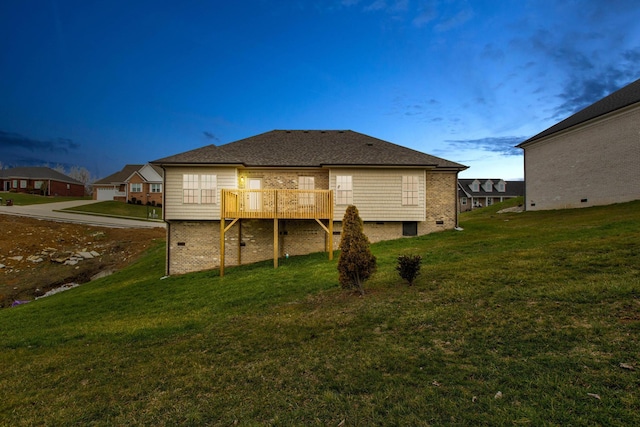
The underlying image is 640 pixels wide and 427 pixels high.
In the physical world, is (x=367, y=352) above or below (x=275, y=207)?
below

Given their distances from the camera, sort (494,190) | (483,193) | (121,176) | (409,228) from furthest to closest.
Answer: (494,190) < (483,193) < (121,176) < (409,228)

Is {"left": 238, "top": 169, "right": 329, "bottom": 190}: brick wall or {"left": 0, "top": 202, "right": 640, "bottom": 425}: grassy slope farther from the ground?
{"left": 238, "top": 169, "right": 329, "bottom": 190}: brick wall

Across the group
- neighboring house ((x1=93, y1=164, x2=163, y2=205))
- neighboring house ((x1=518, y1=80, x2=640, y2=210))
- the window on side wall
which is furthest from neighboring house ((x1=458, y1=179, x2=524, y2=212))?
neighboring house ((x1=93, y1=164, x2=163, y2=205))

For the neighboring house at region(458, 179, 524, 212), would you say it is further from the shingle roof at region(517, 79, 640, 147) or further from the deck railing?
the deck railing

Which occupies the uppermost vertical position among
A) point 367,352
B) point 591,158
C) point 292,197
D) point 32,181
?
point 32,181

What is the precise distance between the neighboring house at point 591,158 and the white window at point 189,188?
2486cm

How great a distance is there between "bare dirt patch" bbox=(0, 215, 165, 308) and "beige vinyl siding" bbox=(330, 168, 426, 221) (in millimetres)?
16397

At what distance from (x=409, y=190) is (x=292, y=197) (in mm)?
6252

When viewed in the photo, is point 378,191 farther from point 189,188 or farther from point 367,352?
point 367,352

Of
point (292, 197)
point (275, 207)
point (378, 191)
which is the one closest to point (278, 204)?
point (275, 207)

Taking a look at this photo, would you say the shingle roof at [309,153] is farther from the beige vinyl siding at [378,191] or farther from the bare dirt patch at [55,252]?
the bare dirt patch at [55,252]

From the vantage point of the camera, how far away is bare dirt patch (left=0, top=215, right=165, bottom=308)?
681 inches

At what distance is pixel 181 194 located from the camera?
50.8 ft

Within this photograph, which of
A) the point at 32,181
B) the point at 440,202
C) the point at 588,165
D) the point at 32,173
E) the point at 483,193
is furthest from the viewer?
the point at 32,173
